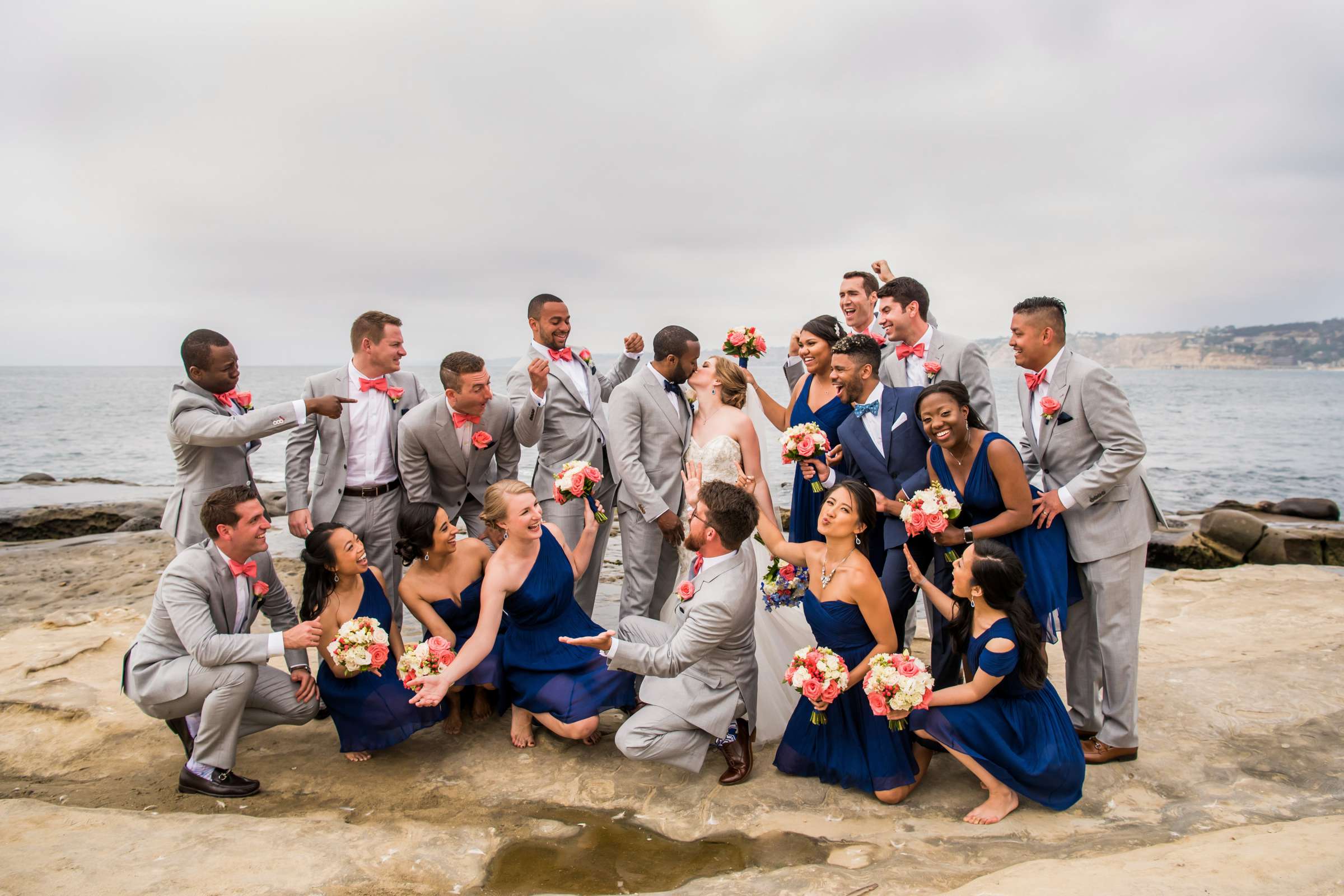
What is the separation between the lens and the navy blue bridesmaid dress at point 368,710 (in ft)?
17.4

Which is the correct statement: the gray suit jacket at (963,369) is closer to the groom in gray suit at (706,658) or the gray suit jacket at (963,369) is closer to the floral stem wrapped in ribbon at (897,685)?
the groom in gray suit at (706,658)

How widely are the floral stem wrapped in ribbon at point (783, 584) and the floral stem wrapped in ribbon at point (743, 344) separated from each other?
180cm

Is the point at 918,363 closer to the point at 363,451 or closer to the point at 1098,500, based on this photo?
the point at 1098,500

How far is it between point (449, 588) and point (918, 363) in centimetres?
375

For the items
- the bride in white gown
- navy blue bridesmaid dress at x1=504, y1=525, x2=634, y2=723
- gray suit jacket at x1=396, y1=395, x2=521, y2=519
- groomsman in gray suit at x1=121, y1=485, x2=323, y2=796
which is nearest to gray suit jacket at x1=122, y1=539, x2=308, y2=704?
groomsman in gray suit at x1=121, y1=485, x2=323, y2=796

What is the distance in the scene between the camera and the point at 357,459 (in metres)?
6.43

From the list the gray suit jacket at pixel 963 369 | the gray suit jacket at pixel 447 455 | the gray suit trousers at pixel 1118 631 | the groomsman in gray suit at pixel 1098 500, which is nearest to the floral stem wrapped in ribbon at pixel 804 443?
the gray suit jacket at pixel 963 369

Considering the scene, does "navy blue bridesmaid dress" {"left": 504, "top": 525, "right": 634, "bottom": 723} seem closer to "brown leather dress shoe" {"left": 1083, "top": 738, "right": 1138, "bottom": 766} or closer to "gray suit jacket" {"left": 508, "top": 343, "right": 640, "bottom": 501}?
"gray suit jacket" {"left": 508, "top": 343, "right": 640, "bottom": 501}

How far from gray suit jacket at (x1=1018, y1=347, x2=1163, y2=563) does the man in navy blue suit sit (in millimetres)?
784

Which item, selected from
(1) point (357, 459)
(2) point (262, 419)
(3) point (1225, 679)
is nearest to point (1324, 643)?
(3) point (1225, 679)

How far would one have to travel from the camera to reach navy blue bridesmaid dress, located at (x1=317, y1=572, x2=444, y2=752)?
5.29 meters

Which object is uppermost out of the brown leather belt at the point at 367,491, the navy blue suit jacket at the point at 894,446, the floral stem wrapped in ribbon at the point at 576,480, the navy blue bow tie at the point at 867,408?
the navy blue bow tie at the point at 867,408

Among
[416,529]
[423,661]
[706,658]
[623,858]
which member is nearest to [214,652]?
[423,661]

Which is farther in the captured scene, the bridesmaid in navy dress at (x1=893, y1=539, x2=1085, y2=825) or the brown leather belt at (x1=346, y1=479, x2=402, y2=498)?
the brown leather belt at (x1=346, y1=479, x2=402, y2=498)
